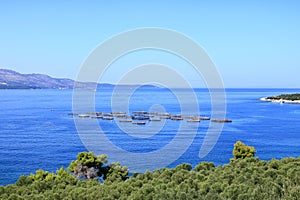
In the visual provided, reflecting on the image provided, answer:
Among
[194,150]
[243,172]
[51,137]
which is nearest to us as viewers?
[243,172]

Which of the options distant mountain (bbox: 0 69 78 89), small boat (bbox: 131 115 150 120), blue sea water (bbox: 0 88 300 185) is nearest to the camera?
blue sea water (bbox: 0 88 300 185)

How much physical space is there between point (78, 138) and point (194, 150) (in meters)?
10.5

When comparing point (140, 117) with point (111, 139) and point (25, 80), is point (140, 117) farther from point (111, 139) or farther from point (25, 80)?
point (25, 80)

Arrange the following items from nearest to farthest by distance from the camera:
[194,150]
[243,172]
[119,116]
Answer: [243,172] < [194,150] < [119,116]

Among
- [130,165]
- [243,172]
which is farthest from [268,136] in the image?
[243,172]

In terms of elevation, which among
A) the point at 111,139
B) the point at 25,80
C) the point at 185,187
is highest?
the point at 25,80

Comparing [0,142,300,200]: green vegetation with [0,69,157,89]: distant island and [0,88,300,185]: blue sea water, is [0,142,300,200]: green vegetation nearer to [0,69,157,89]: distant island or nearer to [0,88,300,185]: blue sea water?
[0,88,300,185]: blue sea water

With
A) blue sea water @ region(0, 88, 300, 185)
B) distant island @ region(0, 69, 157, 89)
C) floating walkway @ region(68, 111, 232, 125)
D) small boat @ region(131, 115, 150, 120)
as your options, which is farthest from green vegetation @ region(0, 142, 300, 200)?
distant island @ region(0, 69, 157, 89)

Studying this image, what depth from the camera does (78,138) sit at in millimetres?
31406

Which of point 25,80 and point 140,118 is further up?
point 25,80

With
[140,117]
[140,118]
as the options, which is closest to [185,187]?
[140,118]

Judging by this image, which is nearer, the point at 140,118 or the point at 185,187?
the point at 185,187

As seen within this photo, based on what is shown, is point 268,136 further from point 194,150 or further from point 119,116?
point 119,116

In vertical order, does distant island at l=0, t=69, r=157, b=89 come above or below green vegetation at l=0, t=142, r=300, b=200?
above
